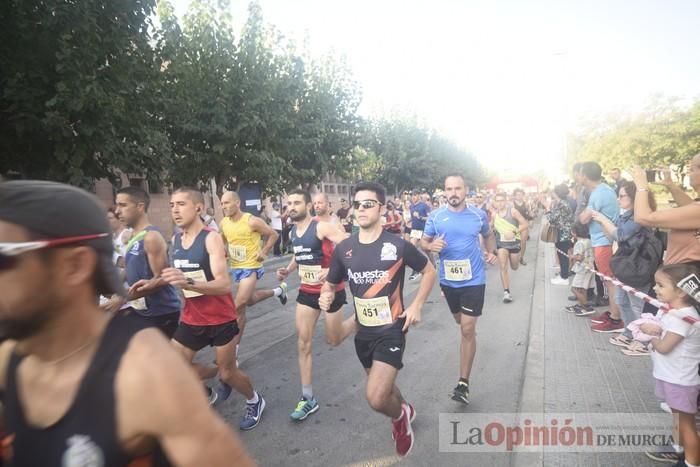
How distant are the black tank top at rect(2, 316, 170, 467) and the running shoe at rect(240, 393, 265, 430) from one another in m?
2.85

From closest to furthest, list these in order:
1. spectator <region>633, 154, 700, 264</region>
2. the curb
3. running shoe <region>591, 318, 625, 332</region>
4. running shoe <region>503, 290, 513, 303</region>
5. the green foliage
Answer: spectator <region>633, 154, 700, 264</region>
the curb
running shoe <region>591, 318, 625, 332</region>
running shoe <region>503, 290, 513, 303</region>
the green foliage

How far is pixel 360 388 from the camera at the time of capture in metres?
4.59

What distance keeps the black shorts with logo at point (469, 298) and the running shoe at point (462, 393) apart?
2.28ft

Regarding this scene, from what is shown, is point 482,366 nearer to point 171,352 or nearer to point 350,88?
point 171,352

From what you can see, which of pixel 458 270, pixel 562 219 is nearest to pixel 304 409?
pixel 458 270

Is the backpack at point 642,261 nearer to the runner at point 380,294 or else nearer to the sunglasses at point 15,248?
the runner at point 380,294

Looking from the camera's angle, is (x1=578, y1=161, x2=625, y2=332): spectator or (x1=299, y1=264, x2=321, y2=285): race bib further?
(x1=578, y1=161, x2=625, y2=332): spectator

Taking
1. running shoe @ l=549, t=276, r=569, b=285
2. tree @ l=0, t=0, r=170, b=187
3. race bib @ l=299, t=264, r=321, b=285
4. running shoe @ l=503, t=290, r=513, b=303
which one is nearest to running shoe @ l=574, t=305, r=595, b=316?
running shoe @ l=503, t=290, r=513, b=303

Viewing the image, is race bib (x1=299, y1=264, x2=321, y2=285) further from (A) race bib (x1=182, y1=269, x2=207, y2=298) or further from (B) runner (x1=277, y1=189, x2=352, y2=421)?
→ (A) race bib (x1=182, y1=269, x2=207, y2=298)

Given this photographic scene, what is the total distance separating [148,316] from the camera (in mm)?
3922

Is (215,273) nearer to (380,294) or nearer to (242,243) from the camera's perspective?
(380,294)

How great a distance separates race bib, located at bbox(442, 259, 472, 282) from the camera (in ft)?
14.8

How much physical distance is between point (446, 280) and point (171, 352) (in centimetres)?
379

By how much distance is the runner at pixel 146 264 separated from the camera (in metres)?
3.86
